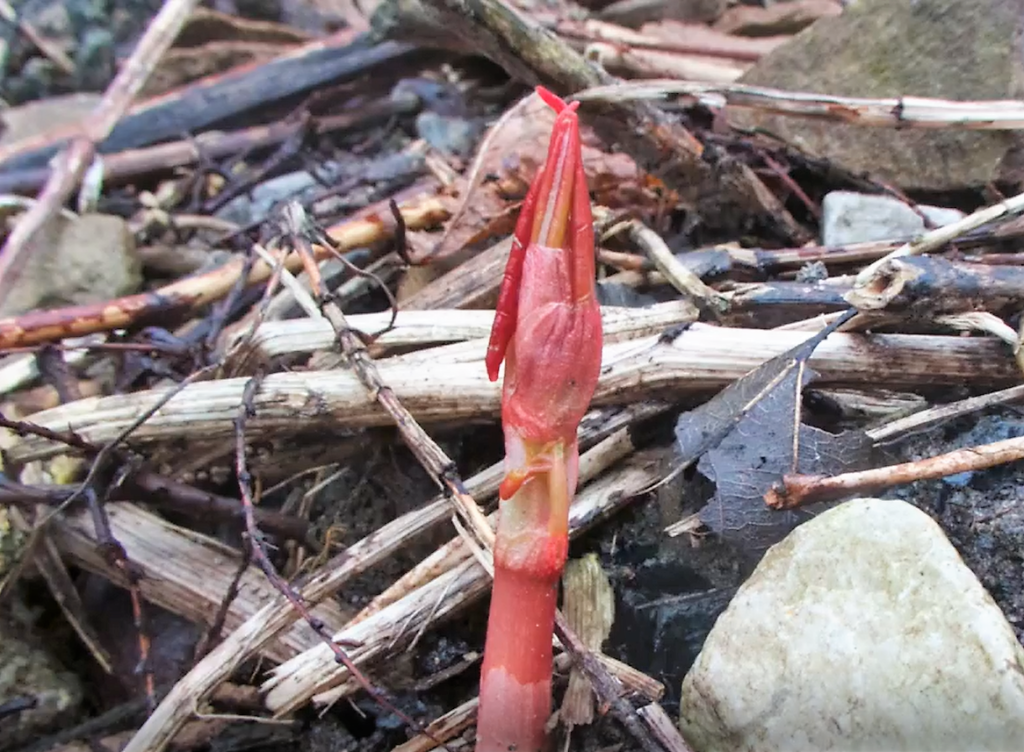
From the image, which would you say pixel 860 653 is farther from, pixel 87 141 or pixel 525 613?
pixel 87 141

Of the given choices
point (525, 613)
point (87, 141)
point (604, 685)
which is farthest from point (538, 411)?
point (87, 141)

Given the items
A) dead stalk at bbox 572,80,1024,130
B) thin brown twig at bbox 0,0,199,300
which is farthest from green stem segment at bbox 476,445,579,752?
thin brown twig at bbox 0,0,199,300

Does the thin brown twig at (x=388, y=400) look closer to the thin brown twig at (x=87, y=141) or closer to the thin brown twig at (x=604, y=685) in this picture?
the thin brown twig at (x=604, y=685)

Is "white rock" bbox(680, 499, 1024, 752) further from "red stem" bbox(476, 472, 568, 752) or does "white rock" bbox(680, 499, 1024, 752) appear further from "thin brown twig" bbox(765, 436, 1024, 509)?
"red stem" bbox(476, 472, 568, 752)

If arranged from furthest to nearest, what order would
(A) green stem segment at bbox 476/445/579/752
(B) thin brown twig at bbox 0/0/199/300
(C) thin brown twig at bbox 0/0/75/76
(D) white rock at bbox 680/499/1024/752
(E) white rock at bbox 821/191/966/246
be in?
(C) thin brown twig at bbox 0/0/75/76 → (B) thin brown twig at bbox 0/0/199/300 → (E) white rock at bbox 821/191/966/246 → (A) green stem segment at bbox 476/445/579/752 → (D) white rock at bbox 680/499/1024/752

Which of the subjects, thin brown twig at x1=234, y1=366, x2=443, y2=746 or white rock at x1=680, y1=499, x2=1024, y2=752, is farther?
thin brown twig at x1=234, y1=366, x2=443, y2=746

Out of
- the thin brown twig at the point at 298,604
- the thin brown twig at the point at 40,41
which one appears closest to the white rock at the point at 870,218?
the thin brown twig at the point at 298,604

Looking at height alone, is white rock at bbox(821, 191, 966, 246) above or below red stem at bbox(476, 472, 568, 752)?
above
